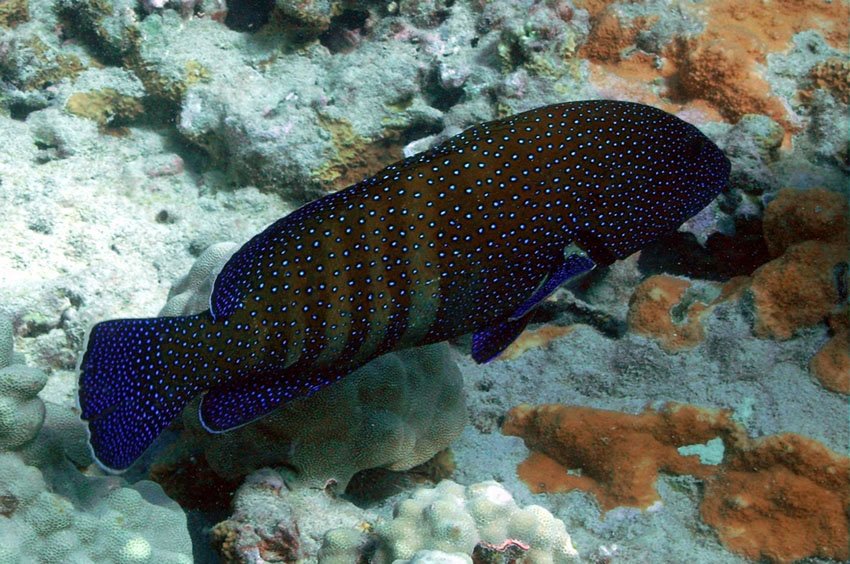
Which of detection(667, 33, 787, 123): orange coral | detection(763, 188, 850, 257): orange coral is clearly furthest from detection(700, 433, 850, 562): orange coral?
detection(667, 33, 787, 123): orange coral

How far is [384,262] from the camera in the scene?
289 centimetres

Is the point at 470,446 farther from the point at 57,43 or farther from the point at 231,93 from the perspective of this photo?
the point at 57,43

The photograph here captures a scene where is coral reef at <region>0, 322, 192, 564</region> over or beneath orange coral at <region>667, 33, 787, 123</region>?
beneath

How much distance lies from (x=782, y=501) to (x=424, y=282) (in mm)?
2624

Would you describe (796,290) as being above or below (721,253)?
above

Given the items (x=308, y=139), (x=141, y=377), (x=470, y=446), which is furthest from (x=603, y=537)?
(x=308, y=139)

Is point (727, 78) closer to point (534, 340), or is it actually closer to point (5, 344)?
point (534, 340)

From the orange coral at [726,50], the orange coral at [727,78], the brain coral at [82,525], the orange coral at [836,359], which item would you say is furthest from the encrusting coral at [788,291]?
the brain coral at [82,525]

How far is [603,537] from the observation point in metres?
3.93

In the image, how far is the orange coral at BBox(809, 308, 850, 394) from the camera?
404 centimetres

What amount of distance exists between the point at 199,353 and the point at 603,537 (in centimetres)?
270

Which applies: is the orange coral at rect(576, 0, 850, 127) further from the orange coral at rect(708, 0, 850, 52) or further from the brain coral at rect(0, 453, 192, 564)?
the brain coral at rect(0, 453, 192, 564)

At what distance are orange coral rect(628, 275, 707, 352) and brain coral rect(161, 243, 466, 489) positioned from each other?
1486mm

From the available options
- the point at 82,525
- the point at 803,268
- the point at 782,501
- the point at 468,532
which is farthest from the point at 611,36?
the point at 82,525
